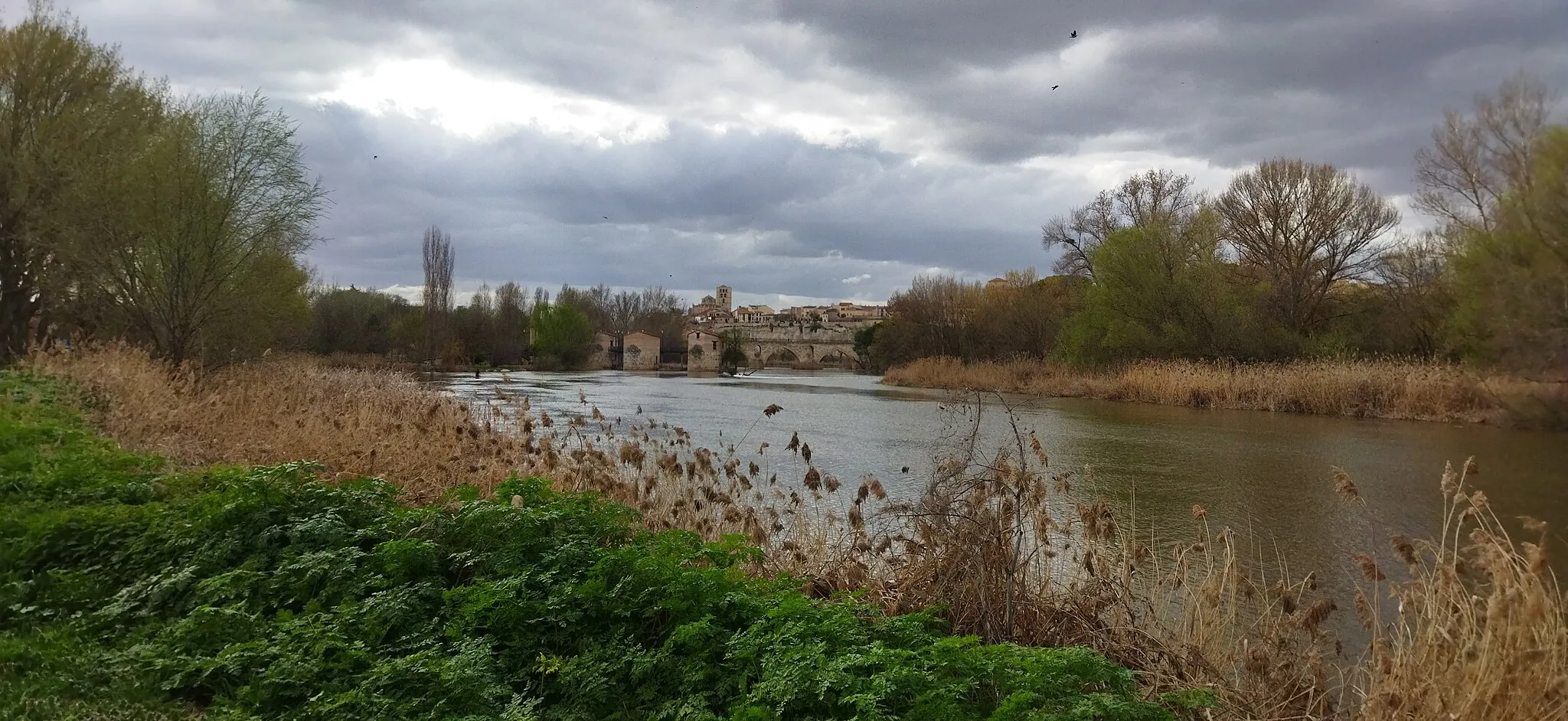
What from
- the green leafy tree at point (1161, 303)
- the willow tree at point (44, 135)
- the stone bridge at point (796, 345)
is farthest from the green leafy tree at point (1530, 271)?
the stone bridge at point (796, 345)

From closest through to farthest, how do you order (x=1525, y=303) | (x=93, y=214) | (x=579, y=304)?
1. (x=1525, y=303)
2. (x=93, y=214)
3. (x=579, y=304)

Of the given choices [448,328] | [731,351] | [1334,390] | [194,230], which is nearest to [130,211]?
[194,230]

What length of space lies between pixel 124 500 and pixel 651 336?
308 ft

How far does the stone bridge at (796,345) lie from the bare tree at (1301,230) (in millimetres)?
63273

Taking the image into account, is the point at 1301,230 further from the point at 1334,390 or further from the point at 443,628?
the point at 443,628

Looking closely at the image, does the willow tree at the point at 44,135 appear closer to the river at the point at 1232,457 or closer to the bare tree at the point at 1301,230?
the river at the point at 1232,457

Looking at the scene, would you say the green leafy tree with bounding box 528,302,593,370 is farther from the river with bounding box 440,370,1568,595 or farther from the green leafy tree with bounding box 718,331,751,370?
the river with bounding box 440,370,1568,595

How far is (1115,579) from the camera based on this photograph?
5.67 m

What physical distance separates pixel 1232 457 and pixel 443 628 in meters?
14.9

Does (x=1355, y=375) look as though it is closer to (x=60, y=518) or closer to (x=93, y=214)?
(x=60, y=518)

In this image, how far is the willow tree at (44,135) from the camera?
18.6m

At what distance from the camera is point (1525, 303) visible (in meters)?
15.4

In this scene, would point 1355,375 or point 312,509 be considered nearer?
point 312,509

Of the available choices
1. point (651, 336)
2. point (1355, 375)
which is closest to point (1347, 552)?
point (1355, 375)
